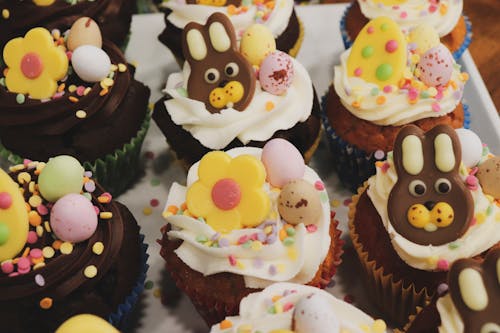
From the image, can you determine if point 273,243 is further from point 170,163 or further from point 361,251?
point 170,163

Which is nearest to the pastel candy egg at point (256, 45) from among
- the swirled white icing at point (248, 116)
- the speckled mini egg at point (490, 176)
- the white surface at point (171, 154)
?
the swirled white icing at point (248, 116)

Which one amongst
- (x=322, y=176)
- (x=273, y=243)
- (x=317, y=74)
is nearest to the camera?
(x=273, y=243)

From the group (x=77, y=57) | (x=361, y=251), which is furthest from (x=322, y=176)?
(x=77, y=57)

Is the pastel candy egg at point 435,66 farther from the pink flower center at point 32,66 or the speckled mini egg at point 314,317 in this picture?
the pink flower center at point 32,66

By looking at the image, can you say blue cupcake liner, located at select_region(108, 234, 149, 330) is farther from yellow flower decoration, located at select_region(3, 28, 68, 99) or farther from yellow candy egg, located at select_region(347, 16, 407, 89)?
yellow candy egg, located at select_region(347, 16, 407, 89)

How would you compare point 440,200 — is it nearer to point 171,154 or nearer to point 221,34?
point 221,34
